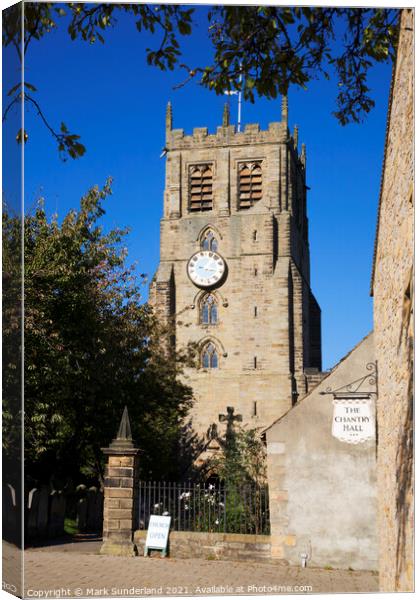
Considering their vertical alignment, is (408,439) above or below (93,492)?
above

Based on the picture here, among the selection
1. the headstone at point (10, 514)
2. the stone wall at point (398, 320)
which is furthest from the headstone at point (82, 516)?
the headstone at point (10, 514)

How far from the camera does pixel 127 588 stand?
8766 mm

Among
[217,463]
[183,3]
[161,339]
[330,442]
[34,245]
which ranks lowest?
[217,463]

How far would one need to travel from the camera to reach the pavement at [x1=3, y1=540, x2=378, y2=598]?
8.53 m

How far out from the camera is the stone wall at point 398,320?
7.89m

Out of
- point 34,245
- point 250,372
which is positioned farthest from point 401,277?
point 250,372

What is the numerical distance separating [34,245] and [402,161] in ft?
34.2

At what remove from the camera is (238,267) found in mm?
36594

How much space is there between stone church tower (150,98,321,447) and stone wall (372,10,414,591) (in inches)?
891

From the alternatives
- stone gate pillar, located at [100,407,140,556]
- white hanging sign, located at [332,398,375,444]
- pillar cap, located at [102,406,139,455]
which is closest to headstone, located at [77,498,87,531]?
stone gate pillar, located at [100,407,140,556]

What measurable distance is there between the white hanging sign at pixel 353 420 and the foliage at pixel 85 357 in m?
5.42

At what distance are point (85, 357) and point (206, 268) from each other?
17.5m

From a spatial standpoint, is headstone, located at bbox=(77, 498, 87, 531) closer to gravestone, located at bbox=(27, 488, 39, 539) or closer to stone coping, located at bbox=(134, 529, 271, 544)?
gravestone, located at bbox=(27, 488, 39, 539)

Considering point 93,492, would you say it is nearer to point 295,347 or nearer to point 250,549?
point 250,549
